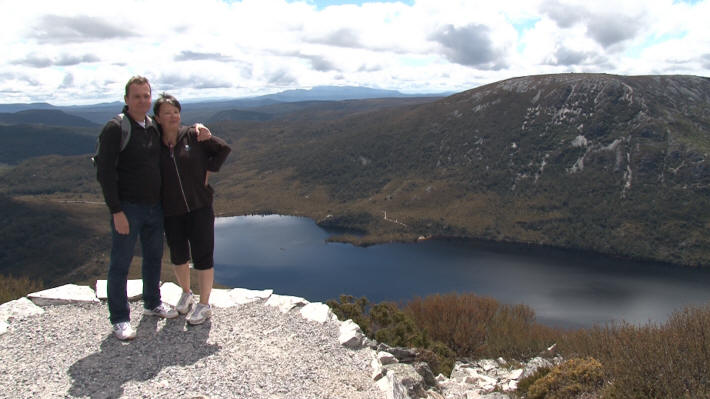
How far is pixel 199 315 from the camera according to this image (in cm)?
820

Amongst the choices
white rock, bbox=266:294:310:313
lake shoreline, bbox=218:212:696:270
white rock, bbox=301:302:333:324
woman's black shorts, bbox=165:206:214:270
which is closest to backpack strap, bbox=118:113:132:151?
woman's black shorts, bbox=165:206:214:270

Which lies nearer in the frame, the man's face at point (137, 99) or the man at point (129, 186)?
the man at point (129, 186)

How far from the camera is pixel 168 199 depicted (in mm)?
7332

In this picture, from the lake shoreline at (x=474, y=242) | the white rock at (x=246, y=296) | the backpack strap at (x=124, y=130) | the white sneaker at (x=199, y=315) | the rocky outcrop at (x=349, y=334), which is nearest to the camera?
the backpack strap at (x=124, y=130)

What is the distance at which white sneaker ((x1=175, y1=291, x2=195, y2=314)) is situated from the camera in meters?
8.44

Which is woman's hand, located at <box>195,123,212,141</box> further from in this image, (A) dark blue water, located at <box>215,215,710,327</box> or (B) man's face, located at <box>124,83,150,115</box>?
(A) dark blue water, located at <box>215,215,710,327</box>

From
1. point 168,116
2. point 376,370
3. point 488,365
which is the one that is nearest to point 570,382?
point 376,370

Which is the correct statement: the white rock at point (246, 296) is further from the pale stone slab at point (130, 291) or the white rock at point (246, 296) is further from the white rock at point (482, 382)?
the white rock at point (482, 382)

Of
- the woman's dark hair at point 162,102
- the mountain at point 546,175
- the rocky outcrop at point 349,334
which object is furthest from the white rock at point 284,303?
the mountain at point 546,175

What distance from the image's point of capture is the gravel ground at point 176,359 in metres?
6.30

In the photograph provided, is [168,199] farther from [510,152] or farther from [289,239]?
[510,152]

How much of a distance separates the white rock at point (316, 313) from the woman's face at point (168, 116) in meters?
4.52

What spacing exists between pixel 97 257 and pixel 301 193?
3791 inches

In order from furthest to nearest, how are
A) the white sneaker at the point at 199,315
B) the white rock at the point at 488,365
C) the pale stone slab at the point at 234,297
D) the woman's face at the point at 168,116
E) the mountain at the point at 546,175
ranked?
the mountain at the point at 546,175 → the white rock at the point at 488,365 → the pale stone slab at the point at 234,297 → the white sneaker at the point at 199,315 → the woman's face at the point at 168,116
